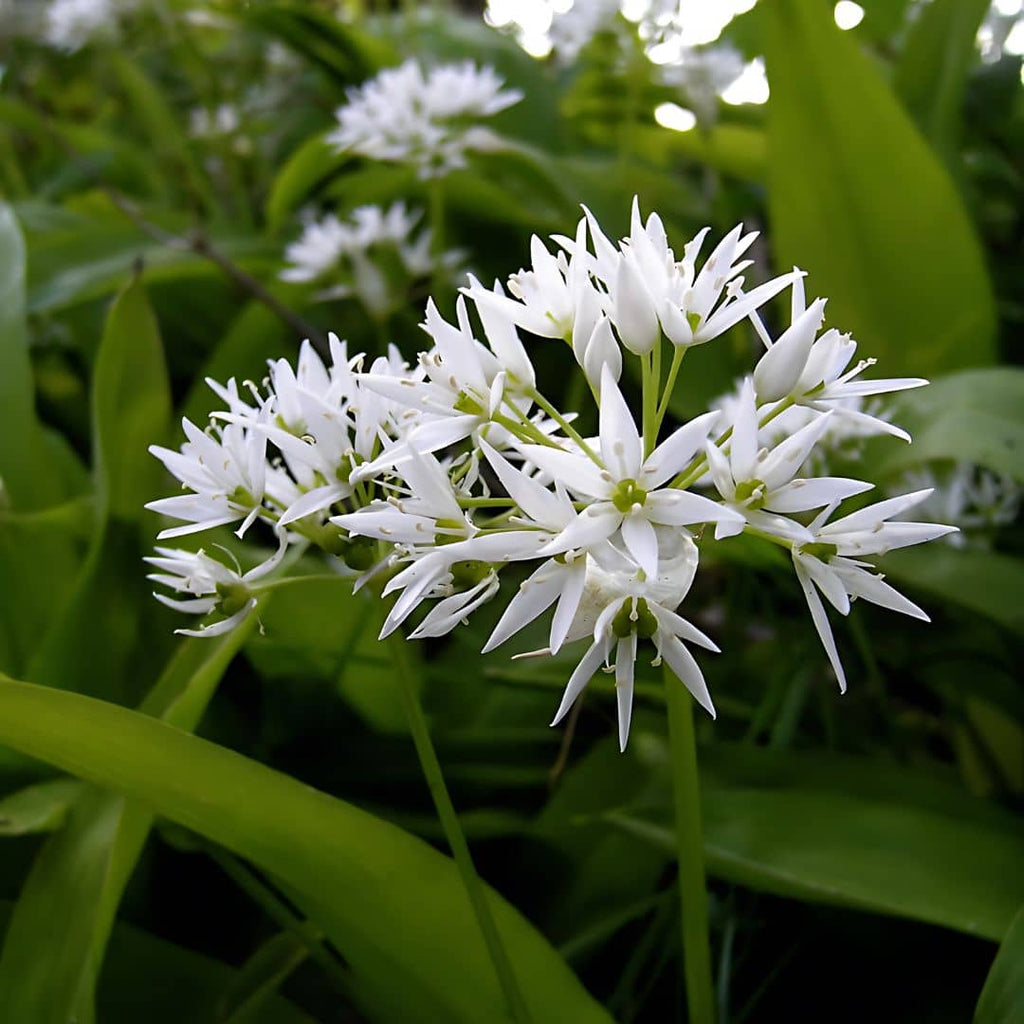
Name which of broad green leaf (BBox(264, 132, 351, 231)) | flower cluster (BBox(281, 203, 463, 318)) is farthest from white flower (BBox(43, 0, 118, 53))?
flower cluster (BBox(281, 203, 463, 318))

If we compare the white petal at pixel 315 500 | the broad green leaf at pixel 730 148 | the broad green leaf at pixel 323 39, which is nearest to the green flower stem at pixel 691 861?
the white petal at pixel 315 500

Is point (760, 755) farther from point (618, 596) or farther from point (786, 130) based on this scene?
point (786, 130)

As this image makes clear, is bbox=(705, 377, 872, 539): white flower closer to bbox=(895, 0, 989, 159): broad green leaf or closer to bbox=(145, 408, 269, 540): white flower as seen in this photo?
bbox=(145, 408, 269, 540): white flower

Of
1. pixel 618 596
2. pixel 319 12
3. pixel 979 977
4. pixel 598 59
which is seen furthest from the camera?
pixel 319 12

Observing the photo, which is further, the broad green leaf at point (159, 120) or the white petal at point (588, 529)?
the broad green leaf at point (159, 120)

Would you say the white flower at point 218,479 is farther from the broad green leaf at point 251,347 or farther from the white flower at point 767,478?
the broad green leaf at point 251,347

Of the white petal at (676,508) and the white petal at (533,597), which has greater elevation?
the white petal at (676,508)

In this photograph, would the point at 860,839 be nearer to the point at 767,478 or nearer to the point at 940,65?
the point at 767,478

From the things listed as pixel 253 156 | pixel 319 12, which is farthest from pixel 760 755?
pixel 253 156
